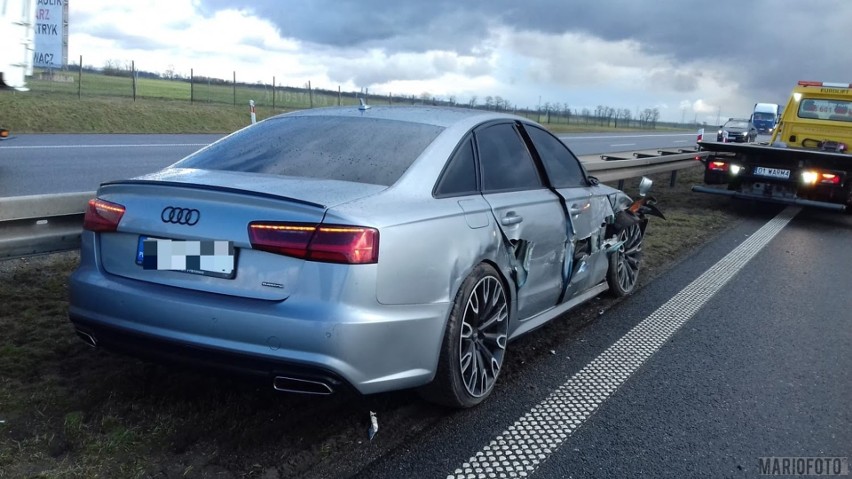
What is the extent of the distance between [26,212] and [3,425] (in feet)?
4.95

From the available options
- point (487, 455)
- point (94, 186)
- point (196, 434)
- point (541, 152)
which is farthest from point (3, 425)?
point (94, 186)

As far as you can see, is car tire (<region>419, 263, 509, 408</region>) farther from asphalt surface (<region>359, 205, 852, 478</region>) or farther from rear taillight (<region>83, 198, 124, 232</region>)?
rear taillight (<region>83, 198, 124, 232</region>)

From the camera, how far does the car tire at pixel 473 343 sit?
11.8 ft

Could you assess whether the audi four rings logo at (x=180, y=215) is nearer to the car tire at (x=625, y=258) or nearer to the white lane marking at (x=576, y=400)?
the white lane marking at (x=576, y=400)

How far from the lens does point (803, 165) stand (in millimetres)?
11898

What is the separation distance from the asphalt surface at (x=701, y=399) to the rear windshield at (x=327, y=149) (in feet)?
4.32

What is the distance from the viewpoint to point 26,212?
4367 millimetres

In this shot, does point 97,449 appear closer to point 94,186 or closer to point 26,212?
point 26,212

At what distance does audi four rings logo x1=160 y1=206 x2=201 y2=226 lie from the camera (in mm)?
3221

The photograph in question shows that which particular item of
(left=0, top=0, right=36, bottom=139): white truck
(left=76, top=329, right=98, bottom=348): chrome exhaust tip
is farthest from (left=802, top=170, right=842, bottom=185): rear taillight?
(left=0, top=0, right=36, bottom=139): white truck

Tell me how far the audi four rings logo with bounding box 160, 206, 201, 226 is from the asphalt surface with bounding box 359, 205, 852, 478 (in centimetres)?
128

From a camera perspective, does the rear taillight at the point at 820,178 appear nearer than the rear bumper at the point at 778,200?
No

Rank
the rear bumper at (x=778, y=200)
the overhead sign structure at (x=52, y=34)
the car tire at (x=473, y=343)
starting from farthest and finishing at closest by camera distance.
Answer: the overhead sign structure at (x=52, y=34), the rear bumper at (x=778, y=200), the car tire at (x=473, y=343)

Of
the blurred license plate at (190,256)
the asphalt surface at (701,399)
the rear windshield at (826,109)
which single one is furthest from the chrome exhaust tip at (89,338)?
the rear windshield at (826,109)
